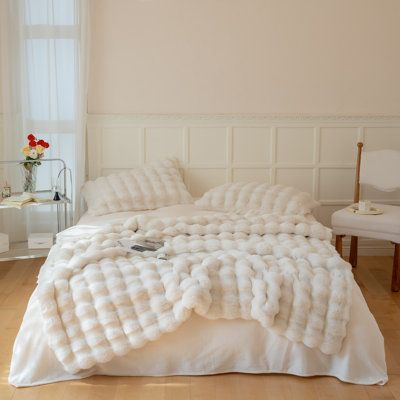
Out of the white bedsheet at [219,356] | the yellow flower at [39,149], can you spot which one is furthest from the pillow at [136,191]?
the white bedsheet at [219,356]

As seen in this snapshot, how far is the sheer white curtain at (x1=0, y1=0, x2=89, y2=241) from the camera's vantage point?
503 centimetres

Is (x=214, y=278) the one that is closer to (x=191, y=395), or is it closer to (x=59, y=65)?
(x=191, y=395)

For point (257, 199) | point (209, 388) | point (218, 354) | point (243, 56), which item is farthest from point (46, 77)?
point (209, 388)

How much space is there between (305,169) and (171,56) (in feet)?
4.51

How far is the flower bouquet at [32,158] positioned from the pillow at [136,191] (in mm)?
409

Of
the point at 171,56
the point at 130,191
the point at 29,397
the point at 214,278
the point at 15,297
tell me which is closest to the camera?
the point at 29,397

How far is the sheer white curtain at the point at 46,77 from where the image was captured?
5.03 meters

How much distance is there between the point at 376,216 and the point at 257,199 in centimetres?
82

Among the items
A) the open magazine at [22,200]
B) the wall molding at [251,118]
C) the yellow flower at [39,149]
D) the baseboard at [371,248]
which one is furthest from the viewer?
the baseboard at [371,248]

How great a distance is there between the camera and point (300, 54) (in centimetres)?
525

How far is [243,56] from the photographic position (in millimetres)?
5234

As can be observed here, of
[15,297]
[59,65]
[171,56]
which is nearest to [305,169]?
[171,56]

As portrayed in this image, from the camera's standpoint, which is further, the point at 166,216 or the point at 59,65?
the point at 59,65

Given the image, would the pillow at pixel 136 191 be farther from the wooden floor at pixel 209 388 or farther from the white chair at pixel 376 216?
the wooden floor at pixel 209 388
